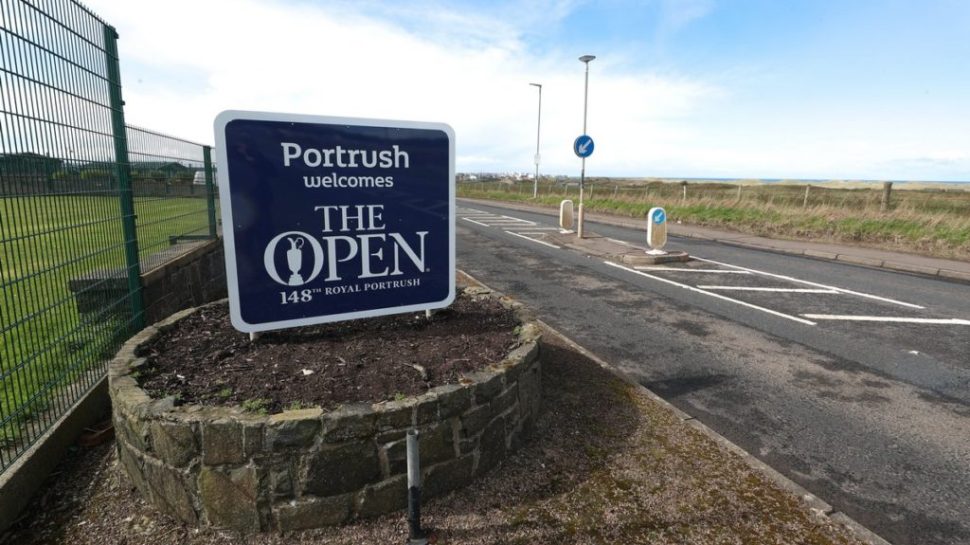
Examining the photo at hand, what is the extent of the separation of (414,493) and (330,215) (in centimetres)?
203

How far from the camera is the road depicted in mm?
3303

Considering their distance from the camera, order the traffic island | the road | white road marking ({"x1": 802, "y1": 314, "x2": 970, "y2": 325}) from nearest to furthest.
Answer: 1. the road
2. white road marking ({"x1": 802, "y1": 314, "x2": 970, "y2": 325})
3. the traffic island

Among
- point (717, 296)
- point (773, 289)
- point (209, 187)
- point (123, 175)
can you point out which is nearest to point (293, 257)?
point (123, 175)

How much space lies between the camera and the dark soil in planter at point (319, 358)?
3.02 meters

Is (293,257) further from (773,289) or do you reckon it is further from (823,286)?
(823,286)

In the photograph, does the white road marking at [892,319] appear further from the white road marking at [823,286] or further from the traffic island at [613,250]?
the traffic island at [613,250]

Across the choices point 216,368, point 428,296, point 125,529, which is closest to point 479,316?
point 428,296

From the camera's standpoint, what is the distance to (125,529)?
2.66 metres

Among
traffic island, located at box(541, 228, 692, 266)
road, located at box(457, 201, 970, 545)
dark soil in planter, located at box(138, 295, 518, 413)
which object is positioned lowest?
road, located at box(457, 201, 970, 545)

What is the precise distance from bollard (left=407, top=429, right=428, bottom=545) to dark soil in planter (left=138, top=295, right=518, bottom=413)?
50 cm

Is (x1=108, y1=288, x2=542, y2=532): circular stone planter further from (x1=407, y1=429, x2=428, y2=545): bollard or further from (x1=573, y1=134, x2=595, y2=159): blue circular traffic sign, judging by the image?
(x1=573, y1=134, x2=595, y2=159): blue circular traffic sign

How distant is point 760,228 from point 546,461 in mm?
16703

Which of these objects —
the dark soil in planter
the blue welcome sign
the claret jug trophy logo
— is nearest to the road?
the dark soil in planter

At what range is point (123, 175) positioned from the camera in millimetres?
4449
